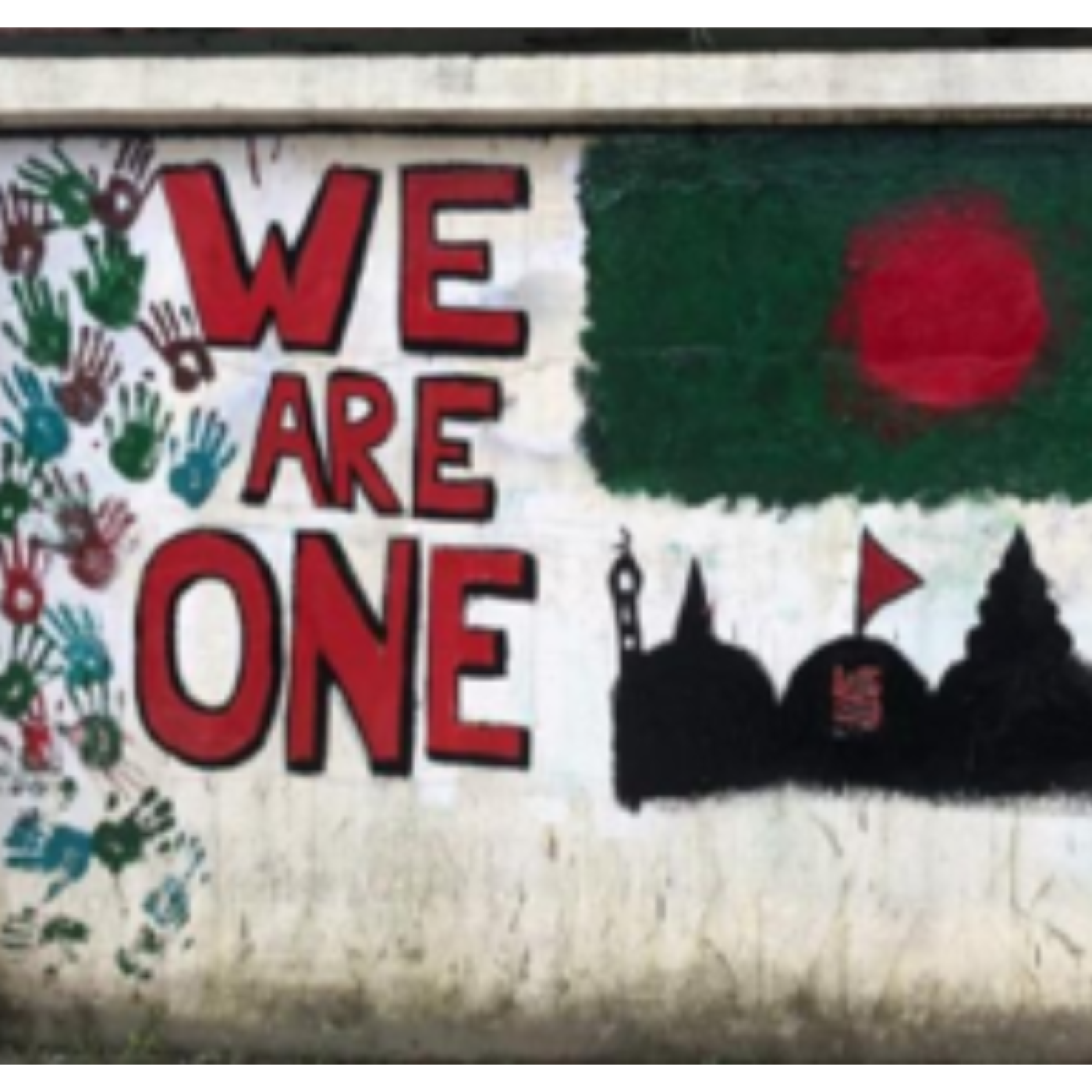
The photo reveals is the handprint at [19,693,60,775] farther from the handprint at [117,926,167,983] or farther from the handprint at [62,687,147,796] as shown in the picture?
the handprint at [117,926,167,983]

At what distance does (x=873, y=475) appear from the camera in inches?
211

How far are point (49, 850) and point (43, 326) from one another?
117 cm

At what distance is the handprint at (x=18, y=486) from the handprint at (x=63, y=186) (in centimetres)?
53

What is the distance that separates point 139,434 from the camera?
18.2 ft

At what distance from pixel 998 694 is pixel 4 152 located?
2.44 meters

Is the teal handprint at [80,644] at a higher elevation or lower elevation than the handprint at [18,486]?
lower

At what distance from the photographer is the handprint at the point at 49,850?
18.6 ft

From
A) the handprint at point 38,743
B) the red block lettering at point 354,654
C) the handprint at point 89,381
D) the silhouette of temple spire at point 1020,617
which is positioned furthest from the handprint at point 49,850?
the silhouette of temple spire at point 1020,617

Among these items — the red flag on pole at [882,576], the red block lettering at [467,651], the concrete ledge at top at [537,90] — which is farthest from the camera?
the red block lettering at [467,651]

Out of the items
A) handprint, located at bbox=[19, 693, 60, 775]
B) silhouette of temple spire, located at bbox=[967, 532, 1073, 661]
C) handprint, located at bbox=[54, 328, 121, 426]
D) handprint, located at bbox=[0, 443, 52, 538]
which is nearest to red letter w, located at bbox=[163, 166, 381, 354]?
handprint, located at bbox=[54, 328, 121, 426]

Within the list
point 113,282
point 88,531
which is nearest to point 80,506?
point 88,531

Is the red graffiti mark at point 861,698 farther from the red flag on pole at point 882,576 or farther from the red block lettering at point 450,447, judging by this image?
the red block lettering at point 450,447

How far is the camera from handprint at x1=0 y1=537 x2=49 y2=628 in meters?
5.59

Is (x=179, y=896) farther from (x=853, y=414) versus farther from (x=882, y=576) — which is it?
(x=853, y=414)
